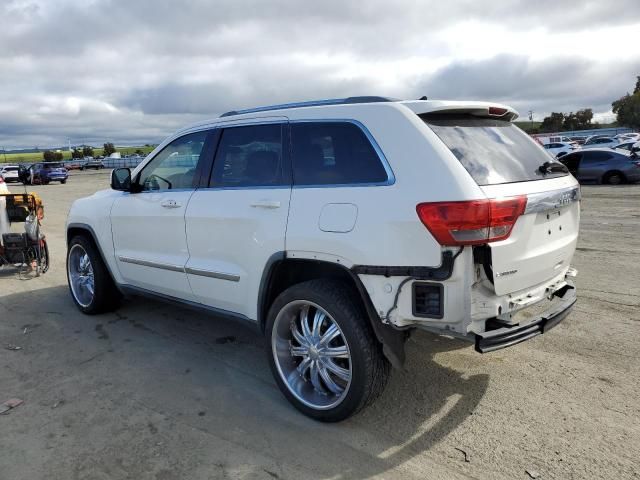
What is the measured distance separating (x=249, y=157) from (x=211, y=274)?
3.08 ft

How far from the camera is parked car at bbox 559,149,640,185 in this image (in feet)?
59.8

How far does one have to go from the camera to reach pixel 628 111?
64875 millimetres

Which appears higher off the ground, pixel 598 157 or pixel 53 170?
pixel 53 170

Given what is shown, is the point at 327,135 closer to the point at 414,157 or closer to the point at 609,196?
the point at 414,157

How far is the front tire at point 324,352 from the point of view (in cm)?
304

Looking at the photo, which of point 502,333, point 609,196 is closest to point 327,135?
point 502,333

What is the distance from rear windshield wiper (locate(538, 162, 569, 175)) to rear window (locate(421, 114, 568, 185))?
0.08 ft

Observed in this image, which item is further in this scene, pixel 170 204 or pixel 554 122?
pixel 554 122

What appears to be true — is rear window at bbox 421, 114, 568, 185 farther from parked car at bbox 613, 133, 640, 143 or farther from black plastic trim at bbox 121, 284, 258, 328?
parked car at bbox 613, 133, 640, 143

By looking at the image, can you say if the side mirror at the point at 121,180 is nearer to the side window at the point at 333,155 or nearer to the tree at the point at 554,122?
the side window at the point at 333,155

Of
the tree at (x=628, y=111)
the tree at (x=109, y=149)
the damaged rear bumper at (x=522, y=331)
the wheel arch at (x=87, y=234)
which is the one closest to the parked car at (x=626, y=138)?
the tree at (x=628, y=111)

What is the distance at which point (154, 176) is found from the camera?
472 centimetres

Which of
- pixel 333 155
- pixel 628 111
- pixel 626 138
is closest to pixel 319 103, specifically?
pixel 333 155

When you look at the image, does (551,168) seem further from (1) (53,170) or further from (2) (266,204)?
(1) (53,170)
